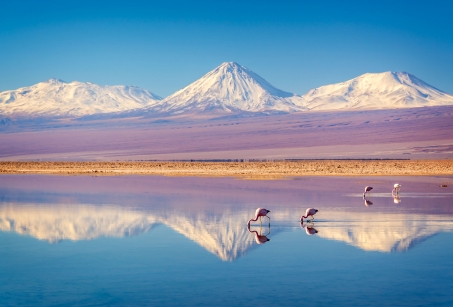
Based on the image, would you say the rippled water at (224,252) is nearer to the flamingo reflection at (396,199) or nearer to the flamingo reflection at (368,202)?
the flamingo reflection at (368,202)

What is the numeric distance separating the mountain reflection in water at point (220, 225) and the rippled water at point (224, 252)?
2cm

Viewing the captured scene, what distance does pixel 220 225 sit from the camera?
45.3ft

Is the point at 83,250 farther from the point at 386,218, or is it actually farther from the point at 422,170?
the point at 422,170

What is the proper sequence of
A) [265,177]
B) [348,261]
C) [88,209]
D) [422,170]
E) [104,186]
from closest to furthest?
[348,261]
[88,209]
[104,186]
[265,177]
[422,170]

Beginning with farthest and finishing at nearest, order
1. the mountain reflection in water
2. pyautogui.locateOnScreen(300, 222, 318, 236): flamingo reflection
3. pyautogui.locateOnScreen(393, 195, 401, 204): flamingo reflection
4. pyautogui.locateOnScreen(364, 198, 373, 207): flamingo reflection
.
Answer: pyautogui.locateOnScreen(393, 195, 401, 204): flamingo reflection < pyautogui.locateOnScreen(364, 198, 373, 207): flamingo reflection < pyautogui.locateOnScreen(300, 222, 318, 236): flamingo reflection < the mountain reflection in water

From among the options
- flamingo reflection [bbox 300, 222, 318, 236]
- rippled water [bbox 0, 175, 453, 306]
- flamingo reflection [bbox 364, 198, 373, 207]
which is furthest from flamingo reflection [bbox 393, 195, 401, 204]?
flamingo reflection [bbox 300, 222, 318, 236]

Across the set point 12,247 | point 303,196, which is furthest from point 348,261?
point 303,196

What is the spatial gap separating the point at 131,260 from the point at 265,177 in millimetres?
20741

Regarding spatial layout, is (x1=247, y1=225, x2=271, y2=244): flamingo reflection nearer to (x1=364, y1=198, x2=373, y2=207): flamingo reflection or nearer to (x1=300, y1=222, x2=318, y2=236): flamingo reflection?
(x1=300, y1=222, x2=318, y2=236): flamingo reflection

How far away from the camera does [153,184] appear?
88.7 feet

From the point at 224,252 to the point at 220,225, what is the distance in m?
2.84

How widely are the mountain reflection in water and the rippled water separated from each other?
0.02 m

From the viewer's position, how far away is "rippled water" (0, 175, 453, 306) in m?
8.20

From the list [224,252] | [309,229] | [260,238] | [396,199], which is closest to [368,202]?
[396,199]
